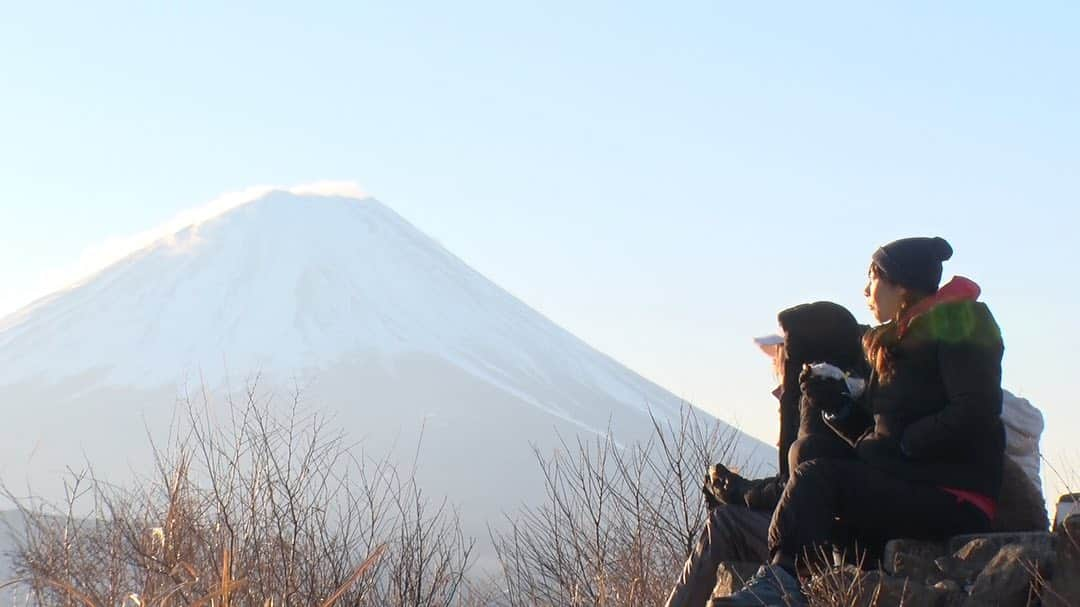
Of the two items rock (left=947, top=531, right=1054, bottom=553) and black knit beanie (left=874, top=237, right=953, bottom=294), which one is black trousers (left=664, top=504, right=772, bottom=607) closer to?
rock (left=947, top=531, right=1054, bottom=553)

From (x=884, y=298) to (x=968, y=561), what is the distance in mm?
925

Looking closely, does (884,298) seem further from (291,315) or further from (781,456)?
(291,315)

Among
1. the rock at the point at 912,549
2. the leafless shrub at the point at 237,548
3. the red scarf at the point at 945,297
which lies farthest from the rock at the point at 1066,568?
the leafless shrub at the point at 237,548

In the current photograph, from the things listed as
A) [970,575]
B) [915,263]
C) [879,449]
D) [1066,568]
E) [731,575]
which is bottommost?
[731,575]

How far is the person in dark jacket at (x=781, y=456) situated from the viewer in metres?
4.91

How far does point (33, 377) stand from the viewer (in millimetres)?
117438

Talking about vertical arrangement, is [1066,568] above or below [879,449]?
below

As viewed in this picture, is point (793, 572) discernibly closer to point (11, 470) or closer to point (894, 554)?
point (894, 554)

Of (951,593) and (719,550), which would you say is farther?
(719,550)

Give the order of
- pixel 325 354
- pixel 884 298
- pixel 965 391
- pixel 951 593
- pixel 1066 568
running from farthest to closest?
1. pixel 325 354
2. pixel 884 298
3. pixel 965 391
4. pixel 951 593
5. pixel 1066 568

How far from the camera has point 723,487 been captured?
5129 millimetres

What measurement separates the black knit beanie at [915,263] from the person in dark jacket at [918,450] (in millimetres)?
68

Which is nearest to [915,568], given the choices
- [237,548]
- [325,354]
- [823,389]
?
[823,389]

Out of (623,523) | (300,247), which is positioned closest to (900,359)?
Result: (623,523)
